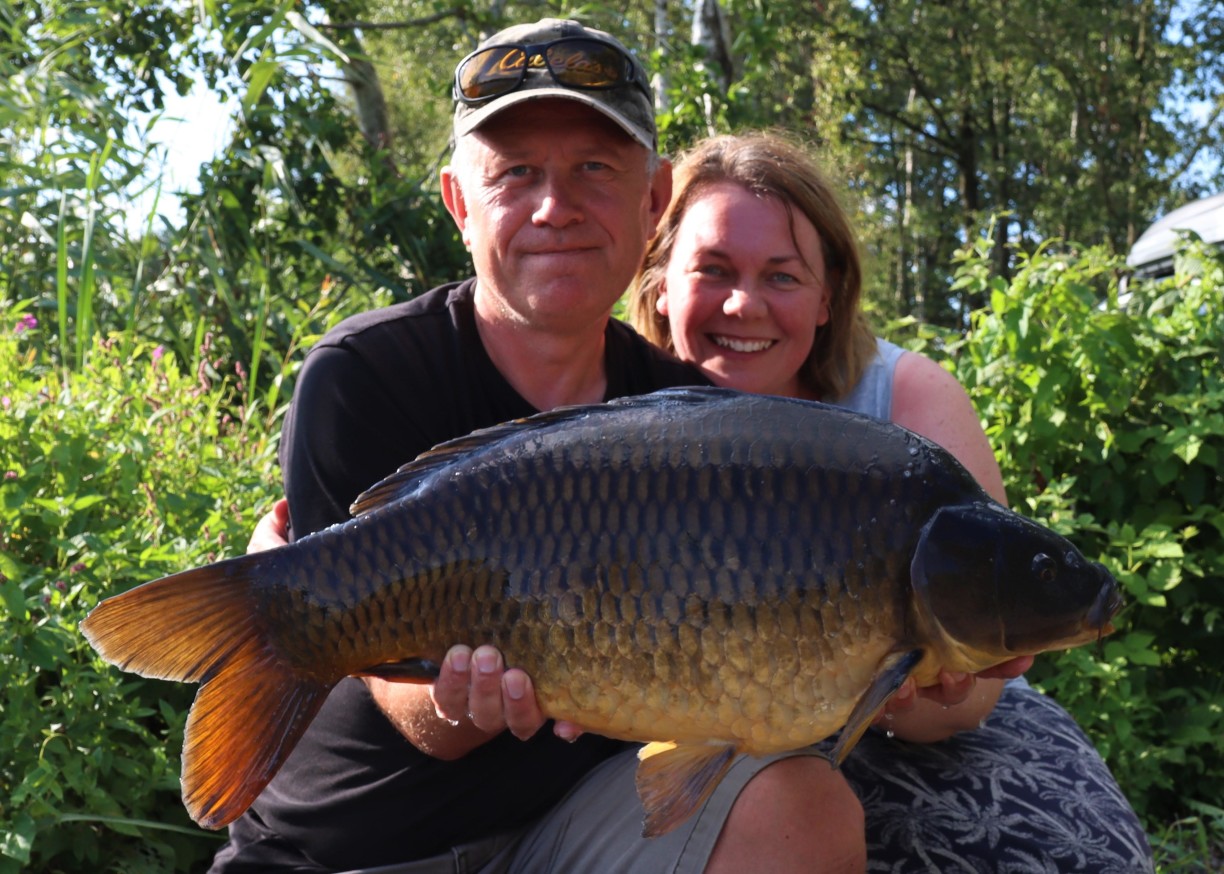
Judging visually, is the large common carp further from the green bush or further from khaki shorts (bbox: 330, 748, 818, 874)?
the green bush

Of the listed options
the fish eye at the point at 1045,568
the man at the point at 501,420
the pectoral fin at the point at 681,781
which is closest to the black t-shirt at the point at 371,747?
the man at the point at 501,420

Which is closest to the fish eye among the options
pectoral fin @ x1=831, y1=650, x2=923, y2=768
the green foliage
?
pectoral fin @ x1=831, y1=650, x2=923, y2=768

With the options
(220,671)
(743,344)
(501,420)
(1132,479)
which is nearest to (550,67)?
(501,420)

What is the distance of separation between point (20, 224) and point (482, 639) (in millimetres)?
3578

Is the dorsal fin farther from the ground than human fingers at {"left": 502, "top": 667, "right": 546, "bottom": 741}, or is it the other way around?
the dorsal fin

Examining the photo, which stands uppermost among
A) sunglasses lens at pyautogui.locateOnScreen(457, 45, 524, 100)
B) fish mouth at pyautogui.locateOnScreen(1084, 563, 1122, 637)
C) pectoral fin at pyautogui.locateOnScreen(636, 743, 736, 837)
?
sunglasses lens at pyautogui.locateOnScreen(457, 45, 524, 100)

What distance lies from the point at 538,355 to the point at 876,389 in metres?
0.98

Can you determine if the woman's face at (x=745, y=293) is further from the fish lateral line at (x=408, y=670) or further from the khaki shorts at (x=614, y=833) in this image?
the fish lateral line at (x=408, y=670)

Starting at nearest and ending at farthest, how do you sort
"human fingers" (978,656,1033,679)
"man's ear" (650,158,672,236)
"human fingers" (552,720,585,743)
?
"human fingers" (552,720,585,743)
"human fingers" (978,656,1033,679)
"man's ear" (650,158,672,236)

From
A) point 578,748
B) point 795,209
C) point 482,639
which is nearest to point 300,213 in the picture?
point 795,209

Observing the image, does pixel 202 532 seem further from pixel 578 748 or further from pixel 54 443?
pixel 578 748

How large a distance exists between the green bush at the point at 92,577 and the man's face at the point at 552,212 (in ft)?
3.30

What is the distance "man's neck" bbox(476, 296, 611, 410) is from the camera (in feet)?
7.77

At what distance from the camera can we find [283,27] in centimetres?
481
